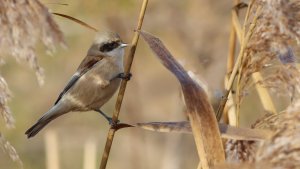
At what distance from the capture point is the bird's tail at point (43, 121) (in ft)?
8.50

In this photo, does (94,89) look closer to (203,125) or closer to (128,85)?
(203,125)

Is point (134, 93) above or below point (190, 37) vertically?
below

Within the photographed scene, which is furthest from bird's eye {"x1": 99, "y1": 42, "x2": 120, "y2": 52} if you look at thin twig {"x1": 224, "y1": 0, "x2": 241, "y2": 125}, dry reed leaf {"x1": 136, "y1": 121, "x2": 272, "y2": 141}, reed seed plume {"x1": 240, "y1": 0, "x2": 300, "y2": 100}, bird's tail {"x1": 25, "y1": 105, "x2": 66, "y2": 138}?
dry reed leaf {"x1": 136, "y1": 121, "x2": 272, "y2": 141}

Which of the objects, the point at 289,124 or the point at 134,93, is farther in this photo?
the point at 134,93

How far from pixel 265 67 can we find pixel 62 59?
531 centimetres

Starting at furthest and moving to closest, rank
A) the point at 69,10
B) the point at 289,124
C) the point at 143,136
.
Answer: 1. the point at 69,10
2. the point at 143,136
3. the point at 289,124

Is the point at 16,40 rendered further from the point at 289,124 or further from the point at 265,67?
the point at 265,67

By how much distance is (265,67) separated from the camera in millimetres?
1697

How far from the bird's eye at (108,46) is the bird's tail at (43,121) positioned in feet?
1.02

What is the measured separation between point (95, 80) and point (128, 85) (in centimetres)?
185

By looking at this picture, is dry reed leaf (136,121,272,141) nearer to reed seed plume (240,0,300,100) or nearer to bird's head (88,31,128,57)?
reed seed plume (240,0,300,100)

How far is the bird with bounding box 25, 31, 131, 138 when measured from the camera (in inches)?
107

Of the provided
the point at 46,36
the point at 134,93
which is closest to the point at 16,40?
the point at 46,36

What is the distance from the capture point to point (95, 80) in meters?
2.88
